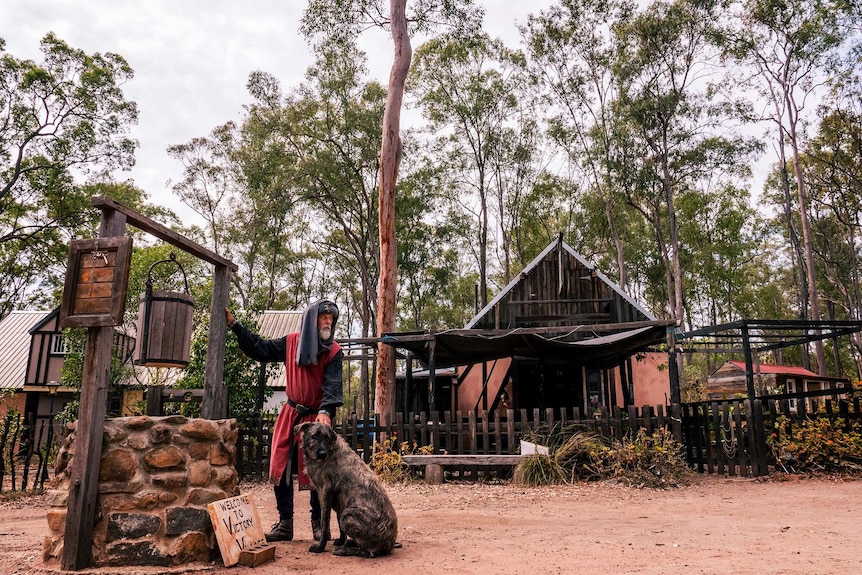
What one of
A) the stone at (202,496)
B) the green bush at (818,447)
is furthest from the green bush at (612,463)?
the stone at (202,496)

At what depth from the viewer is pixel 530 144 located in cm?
2833

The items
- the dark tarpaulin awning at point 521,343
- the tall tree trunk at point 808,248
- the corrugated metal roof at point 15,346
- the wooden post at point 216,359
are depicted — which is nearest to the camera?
the wooden post at point 216,359

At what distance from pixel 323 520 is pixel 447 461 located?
17.7ft

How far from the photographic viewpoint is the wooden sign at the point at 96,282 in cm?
375

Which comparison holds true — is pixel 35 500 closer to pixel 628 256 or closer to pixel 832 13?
pixel 832 13

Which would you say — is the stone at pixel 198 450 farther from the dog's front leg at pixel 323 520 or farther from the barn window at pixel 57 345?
the barn window at pixel 57 345

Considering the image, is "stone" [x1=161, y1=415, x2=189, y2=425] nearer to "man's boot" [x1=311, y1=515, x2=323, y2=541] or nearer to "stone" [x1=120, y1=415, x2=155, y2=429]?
"stone" [x1=120, y1=415, x2=155, y2=429]

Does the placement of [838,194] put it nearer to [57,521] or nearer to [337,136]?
[337,136]

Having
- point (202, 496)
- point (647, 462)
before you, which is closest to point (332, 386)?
point (202, 496)

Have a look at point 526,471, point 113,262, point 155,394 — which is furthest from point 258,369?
point 113,262

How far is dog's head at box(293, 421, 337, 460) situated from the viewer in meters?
4.08

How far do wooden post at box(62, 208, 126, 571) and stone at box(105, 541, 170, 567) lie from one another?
137mm

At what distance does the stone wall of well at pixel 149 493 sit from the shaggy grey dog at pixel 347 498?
0.68m

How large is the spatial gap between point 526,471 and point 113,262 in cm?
678
